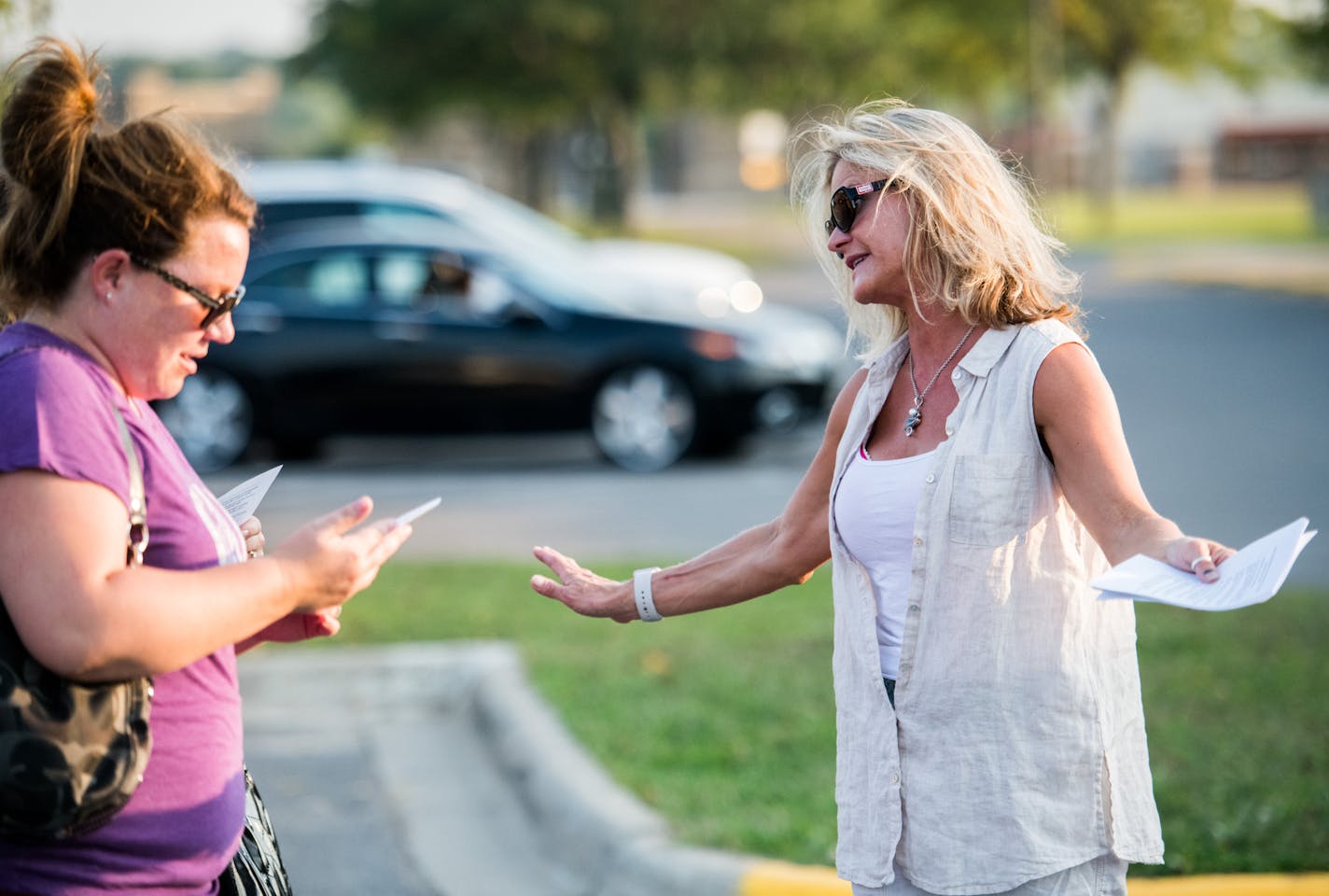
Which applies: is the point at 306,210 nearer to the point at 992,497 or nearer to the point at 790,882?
the point at 790,882

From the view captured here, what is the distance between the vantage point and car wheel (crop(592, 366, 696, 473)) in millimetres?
12062

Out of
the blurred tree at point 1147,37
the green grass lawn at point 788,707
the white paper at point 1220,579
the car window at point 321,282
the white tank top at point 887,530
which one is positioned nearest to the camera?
the white paper at point 1220,579

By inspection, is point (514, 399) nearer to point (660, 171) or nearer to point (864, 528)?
point (864, 528)

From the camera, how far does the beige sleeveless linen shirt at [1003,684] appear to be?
268 cm

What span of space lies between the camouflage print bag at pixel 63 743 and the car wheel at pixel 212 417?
1043 cm

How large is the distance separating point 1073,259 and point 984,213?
3285cm

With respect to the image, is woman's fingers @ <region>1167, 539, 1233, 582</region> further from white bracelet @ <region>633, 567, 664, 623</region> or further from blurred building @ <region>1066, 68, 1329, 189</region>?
blurred building @ <region>1066, 68, 1329, 189</region>

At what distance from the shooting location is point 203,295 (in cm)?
223

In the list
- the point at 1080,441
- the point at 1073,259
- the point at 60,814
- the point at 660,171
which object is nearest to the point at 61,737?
the point at 60,814

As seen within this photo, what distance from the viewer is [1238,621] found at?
7.10m

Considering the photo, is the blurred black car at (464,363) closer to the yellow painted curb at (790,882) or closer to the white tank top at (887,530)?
the yellow painted curb at (790,882)

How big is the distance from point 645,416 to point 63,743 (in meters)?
10.1

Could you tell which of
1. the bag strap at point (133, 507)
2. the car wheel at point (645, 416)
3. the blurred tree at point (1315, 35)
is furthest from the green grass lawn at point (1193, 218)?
the bag strap at point (133, 507)

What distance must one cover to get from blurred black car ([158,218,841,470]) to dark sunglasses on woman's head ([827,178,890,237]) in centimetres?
909
